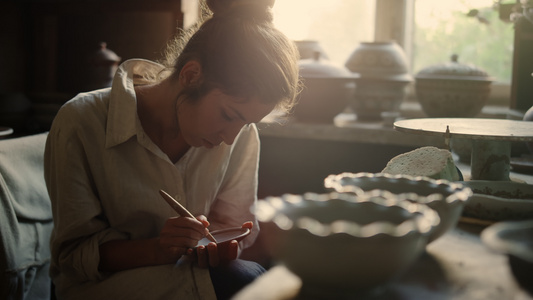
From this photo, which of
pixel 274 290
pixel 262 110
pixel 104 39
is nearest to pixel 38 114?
pixel 104 39

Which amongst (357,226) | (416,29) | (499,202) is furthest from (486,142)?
(416,29)

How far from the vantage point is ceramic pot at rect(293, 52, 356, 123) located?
2623mm

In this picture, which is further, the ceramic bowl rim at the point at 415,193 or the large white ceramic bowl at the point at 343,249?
the ceramic bowl rim at the point at 415,193

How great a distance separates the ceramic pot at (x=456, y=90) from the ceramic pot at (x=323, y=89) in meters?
0.39

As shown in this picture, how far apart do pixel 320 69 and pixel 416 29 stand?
29.9 inches

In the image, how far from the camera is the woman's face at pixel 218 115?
3.97ft

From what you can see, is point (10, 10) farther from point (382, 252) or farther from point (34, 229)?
point (382, 252)

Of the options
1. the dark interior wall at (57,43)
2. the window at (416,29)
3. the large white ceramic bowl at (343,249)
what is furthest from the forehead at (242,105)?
the dark interior wall at (57,43)

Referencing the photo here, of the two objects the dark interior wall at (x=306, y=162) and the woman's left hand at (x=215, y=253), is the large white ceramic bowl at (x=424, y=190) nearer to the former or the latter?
the woman's left hand at (x=215, y=253)

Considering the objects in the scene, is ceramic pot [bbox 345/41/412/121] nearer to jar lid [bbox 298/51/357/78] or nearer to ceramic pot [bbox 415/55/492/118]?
jar lid [bbox 298/51/357/78]

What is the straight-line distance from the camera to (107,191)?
49.4 inches

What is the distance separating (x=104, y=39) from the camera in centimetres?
328

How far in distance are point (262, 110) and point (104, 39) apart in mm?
2325

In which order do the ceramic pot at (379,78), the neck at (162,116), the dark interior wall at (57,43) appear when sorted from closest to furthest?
the neck at (162,116) < the ceramic pot at (379,78) < the dark interior wall at (57,43)
